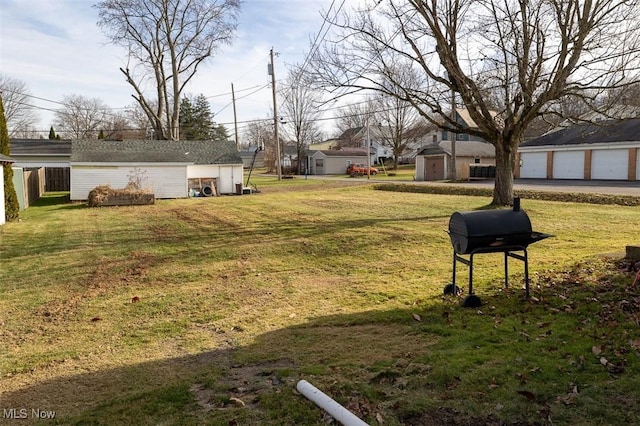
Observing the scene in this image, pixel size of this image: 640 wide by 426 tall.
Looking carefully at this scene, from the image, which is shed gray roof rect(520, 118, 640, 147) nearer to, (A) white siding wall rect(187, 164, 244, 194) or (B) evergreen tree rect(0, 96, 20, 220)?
(A) white siding wall rect(187, 164, 244, 194)

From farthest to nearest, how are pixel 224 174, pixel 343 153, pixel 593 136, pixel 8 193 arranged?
pixel 343 153 → pixel 593 136 → pixel 224 174 → pixel 8 193

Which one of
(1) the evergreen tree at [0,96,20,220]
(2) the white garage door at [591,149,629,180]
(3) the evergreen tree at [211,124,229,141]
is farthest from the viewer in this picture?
(3) the evergreen tree at [211,124,229,141]

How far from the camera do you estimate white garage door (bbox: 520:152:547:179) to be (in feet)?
124

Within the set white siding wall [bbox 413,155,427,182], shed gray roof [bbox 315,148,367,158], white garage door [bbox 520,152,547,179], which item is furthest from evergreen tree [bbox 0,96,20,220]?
shed gray roof [bbox 315,148,367,158]

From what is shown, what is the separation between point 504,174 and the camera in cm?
1716

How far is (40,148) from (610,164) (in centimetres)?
4000

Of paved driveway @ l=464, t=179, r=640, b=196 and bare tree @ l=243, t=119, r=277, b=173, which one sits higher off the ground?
bare tree @ l=243, t=119, r=277, b=173

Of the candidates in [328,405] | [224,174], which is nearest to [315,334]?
[328,405]

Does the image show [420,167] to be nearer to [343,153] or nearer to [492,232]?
[343,153]

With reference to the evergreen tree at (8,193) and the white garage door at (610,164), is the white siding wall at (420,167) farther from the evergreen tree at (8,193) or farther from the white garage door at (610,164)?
the evergreen tree at (8,193)

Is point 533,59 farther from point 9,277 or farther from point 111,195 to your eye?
point 111,195

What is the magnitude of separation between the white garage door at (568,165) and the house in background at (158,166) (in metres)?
23.0

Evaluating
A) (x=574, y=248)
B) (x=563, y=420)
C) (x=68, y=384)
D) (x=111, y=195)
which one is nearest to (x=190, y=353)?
(x=68, y=384)

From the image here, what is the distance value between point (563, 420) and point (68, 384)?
3.85m
